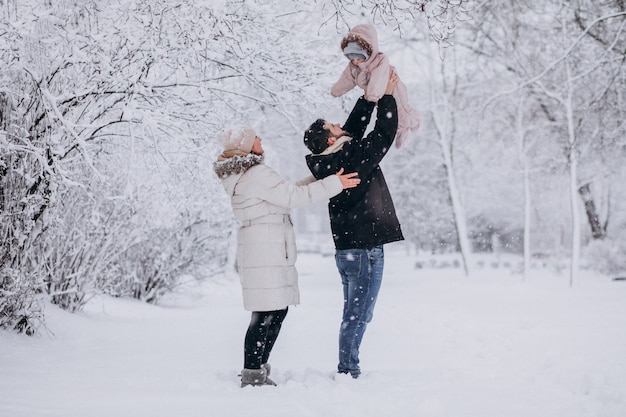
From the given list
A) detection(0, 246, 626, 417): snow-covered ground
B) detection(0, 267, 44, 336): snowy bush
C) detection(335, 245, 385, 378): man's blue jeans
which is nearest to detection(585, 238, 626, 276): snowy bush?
detection(0, 246, 626, 417): snow-covered ground

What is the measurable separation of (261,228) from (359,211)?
660 mm

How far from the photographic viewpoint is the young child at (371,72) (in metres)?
3.89

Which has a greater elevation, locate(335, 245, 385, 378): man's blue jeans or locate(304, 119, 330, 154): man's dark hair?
locate(304, 119, 330, 154): man's dark hair

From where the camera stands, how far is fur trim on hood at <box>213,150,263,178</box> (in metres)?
3.88

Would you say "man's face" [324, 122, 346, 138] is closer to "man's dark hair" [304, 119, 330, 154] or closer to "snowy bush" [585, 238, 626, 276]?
Result: "man's dark hair" [304, 119, 330, 154]

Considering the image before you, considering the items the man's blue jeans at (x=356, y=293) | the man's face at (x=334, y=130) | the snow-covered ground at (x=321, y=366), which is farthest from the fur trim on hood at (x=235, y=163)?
the snow-covered ground at (x=321, y=366)

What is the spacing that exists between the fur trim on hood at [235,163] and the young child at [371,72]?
0.87m

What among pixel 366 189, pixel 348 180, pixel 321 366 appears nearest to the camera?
pixel 348 180

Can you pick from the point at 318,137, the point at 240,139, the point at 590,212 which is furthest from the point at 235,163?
the point at 590,212

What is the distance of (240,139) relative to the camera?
388cm

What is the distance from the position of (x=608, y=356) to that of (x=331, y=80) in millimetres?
3520

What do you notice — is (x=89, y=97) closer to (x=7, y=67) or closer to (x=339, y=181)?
(x=7, y=67)

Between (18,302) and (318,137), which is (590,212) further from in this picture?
(18,302)

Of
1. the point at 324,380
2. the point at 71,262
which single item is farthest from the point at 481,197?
the point at 324,380
